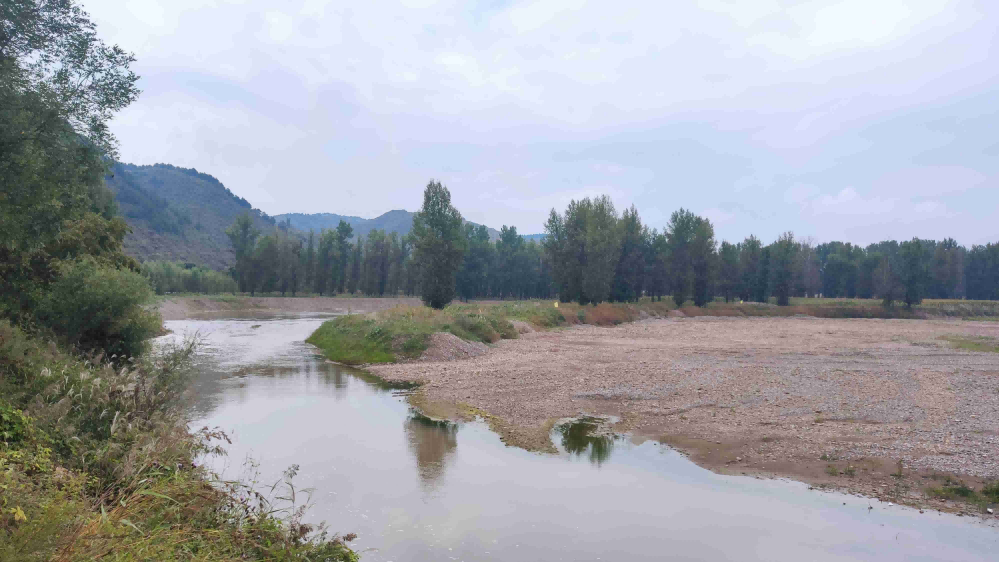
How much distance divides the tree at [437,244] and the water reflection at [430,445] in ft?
135

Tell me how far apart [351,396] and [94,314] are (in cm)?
890

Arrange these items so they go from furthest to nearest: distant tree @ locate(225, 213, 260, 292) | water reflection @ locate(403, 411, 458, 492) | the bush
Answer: distant tree @ locate(225, 213, 260, 292)
the bush
water reflection @ locate(403, 411, 458, 492)

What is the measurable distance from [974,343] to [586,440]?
146 ft

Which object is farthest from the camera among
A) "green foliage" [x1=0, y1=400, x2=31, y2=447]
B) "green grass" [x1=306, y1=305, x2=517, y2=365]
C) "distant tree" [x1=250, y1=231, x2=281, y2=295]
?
"distant tree" [x1=250, y1=231, x2=281, y2=295]

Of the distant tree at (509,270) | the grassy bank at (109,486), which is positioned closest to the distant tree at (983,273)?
the distant tree at (509,270)

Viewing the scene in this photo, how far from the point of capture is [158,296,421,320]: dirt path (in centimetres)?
8049

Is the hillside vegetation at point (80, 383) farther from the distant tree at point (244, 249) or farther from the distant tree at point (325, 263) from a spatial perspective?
the distant tree at point (325, 263)

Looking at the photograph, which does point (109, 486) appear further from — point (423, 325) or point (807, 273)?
point (807, 273)

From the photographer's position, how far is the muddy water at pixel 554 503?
31.6ft

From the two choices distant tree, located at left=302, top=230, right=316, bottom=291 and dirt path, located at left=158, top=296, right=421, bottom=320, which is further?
distant tree, located at left=302, top=230, right=316, bottom=291

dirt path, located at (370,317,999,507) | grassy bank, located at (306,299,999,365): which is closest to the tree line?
grassy bank, located at (306,299,999,365)

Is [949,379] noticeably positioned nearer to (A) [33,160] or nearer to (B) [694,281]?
(A) [33,160]

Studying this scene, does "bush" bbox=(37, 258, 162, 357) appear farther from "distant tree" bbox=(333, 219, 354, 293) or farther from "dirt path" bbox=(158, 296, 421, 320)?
"distant tree" bbox=(333, 219, 354, 293)

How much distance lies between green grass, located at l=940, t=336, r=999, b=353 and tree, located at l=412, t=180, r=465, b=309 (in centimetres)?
4303
